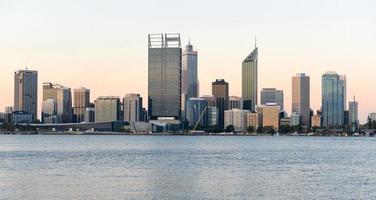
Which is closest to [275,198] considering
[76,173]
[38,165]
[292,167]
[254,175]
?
[254,175]

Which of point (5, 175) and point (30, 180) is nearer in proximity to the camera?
point (30, 180)

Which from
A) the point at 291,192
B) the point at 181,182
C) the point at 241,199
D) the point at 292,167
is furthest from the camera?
the point at 292,167

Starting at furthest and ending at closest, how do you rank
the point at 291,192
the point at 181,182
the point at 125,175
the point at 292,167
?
1. the point at 292,167
2. the point at 125,175
3. the point at 181,182
4. the point at 291,192

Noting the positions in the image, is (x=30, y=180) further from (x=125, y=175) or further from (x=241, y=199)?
(x=241, y=199)

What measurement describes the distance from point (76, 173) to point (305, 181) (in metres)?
19.9

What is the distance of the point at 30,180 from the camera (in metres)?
59.7

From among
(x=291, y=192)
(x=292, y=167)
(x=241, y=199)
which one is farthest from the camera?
(x=292, y=167)

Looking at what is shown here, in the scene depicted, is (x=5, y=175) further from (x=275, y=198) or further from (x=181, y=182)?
(x=275, y=198)

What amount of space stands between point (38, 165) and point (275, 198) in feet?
120

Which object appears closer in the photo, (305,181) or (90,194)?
(90,194)

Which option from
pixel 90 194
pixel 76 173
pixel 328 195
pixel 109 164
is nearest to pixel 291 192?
pixel 328 195

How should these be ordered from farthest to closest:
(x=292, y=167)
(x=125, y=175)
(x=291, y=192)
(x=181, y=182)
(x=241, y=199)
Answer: (x=292, y=167) → (x=125, y=175) → (x=181, y=182) → (x=291, y=192) → (x=241, y=199)

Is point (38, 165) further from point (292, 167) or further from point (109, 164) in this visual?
point (292, 167)

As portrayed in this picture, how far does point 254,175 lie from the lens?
65.9 metres
